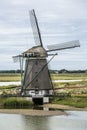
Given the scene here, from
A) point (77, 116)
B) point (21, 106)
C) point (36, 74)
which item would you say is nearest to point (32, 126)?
point (77, 116)

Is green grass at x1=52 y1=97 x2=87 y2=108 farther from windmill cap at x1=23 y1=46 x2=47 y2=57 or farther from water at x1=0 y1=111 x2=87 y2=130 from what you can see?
water at x1=0 y1=111 x2=87 y2=130

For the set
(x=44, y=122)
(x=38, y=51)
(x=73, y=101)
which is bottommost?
(x=44, y=122)

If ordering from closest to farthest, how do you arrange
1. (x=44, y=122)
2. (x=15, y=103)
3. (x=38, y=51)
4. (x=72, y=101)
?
(x=44, y=122)
(x=15, y=103)
(x=72, y=101)
(x=38, y=51)

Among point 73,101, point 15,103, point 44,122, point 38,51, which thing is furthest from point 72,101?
point 44,122

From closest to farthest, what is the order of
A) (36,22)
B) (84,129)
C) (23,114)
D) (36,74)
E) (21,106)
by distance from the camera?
(84,129) < (23,114) < (21,106) < (36,74) < (36,22)

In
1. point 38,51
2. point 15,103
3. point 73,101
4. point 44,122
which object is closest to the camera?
point 44,122

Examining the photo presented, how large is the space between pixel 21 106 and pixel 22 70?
9087 mm

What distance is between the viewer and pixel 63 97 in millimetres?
69188

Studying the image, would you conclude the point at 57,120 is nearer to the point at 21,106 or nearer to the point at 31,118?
the point at 31,118

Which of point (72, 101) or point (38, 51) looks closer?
point (72, 101)

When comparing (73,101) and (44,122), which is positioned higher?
(73,101)

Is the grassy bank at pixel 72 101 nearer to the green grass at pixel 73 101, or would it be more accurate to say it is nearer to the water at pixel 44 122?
the green grass at pixel 73 101

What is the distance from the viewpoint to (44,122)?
159 ft

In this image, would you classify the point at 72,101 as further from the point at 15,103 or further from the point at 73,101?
the point at 15,103
